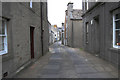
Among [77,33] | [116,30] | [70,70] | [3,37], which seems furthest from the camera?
[77,33]

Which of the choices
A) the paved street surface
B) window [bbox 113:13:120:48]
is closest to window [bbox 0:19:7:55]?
the paved street surface

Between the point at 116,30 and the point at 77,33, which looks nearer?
the point at 116,30

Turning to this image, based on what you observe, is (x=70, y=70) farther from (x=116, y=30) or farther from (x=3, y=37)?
(x=116, y=30)

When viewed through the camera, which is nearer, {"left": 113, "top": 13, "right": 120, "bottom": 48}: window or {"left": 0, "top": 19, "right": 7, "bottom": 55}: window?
{"left": 0, "top": 19, "right": 7, "bottom": 55}: window

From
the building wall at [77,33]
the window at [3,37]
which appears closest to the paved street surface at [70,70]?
the window at [3,37]

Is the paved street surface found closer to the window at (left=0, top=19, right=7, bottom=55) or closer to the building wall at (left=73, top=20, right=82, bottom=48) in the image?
the window at (left=0, top=19, right=7, bottom=55)

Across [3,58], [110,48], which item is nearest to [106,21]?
[110,48]

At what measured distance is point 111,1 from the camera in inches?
299

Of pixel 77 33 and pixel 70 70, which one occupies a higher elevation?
pixel 77 33

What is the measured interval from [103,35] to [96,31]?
8.79ft

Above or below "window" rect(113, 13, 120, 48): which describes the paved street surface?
below

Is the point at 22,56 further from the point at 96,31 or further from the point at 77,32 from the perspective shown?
the point at 77,32

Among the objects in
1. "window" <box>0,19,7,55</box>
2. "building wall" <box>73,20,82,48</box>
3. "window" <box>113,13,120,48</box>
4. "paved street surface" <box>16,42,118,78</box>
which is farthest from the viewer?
"building wall" <box>73,20,82,48</box>

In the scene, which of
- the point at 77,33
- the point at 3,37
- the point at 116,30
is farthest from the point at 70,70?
→ the point at 77,33
